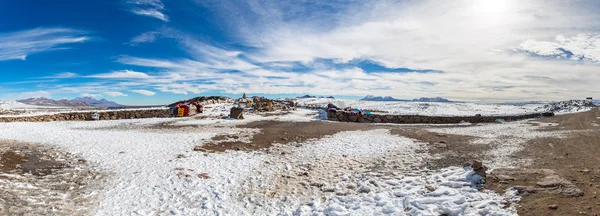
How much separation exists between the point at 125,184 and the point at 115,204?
157cm

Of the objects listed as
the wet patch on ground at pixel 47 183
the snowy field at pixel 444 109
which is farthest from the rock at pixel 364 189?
the snowy field at pixel 444 109

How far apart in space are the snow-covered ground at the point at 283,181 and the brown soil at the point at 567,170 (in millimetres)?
561

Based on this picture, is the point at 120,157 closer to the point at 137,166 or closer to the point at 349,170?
the point at 137,166

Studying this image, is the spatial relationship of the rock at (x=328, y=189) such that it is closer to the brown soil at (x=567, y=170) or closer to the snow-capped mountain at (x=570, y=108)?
the brown soil at (x=567, y=170)

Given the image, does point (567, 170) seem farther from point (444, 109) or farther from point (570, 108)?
point (570, 108)

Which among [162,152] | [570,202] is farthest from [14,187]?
[570,202]

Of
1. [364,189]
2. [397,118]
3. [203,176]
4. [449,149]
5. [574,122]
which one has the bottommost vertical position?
[364,189]

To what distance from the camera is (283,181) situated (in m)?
9.96

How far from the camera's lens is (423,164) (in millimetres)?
11211

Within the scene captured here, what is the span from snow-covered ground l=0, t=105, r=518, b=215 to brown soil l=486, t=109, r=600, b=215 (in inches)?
22.1

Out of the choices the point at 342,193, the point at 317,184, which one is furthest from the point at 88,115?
the point at 342,193

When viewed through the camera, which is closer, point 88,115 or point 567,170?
point 567,170

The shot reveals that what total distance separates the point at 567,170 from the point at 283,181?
9.17 m

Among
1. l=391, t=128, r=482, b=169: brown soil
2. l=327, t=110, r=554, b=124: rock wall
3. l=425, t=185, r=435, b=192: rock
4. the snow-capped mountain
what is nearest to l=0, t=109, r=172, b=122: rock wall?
l=327, t=110, r=554, b=124: rock wall
